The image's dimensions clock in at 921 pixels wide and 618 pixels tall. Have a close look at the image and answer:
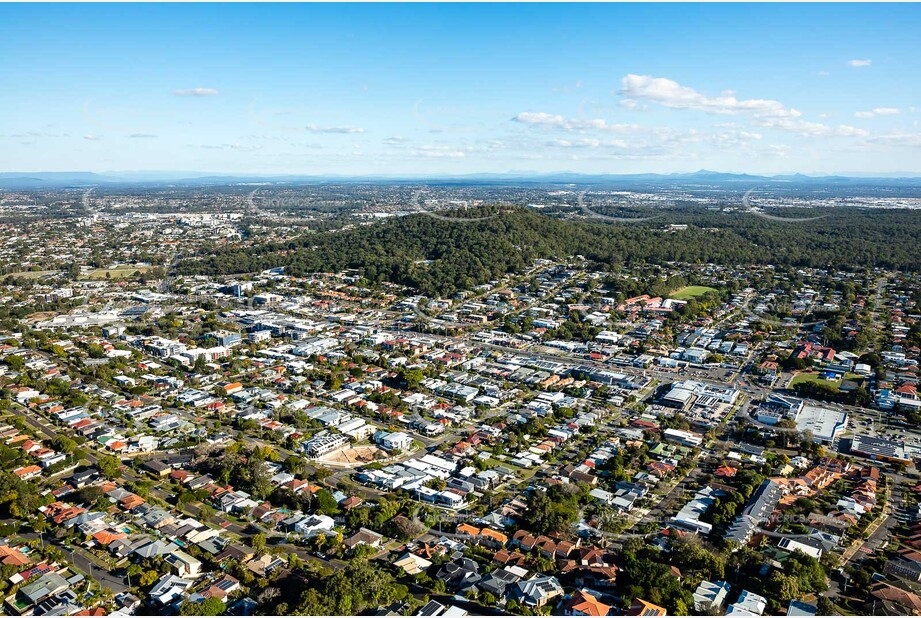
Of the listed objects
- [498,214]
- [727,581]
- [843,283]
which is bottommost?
[727,581]

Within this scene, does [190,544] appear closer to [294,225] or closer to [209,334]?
[209,334]

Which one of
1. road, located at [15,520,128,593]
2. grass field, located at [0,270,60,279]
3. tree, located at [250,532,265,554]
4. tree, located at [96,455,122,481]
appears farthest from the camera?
grass field, located at [0,270,60,279]

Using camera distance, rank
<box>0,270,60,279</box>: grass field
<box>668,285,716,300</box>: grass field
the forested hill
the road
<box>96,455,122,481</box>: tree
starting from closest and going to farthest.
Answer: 1. the road
2. <box>96,455,122,481</box>: tree
3. <box>668,285,716,300</box>: grass field
4. <box>0,270,60,279</box>: grass field
5. the forested hill

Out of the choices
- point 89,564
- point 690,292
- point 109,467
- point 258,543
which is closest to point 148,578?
point 89,564

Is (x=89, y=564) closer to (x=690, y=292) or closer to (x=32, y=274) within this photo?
(x=690, y=292)

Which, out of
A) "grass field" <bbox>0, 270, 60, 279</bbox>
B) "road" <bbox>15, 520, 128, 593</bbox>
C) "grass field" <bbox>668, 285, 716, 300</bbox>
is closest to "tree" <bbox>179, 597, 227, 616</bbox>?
"road" <bbox>15, 520, 128, 593</bbox>

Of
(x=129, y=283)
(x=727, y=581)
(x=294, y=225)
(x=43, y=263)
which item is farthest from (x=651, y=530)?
(x=294, y=225)

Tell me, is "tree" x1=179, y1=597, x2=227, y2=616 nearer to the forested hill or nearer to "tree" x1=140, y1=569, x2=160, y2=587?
"tree" x1=140, y1=569, x2=160, y2=587
